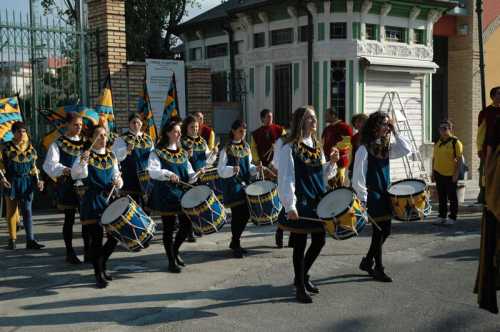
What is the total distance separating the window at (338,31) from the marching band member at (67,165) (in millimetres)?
12186

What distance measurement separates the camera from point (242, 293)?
6.40 metres

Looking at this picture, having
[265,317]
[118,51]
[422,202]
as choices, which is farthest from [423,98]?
[265,317]

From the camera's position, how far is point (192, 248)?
346 inches

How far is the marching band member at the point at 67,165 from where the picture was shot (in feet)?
23.3

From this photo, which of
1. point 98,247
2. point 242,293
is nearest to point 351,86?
point 242,293

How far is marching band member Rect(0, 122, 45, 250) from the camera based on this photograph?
8570 millimetres

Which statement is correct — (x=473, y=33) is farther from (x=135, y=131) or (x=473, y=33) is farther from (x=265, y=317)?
(x=265, y=317)

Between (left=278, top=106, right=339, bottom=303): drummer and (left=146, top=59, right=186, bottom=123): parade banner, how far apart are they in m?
8.60

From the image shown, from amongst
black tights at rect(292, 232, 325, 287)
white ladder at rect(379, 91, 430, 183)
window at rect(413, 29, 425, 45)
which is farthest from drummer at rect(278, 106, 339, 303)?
window at rect(413, 29, 425, 45)

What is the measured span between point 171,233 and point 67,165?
1.53m

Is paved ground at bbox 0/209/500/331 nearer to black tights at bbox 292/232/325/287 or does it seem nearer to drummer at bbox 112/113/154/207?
black tights at bbox 292/232/325/287

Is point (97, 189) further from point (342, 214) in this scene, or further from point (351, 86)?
point (351, 86)

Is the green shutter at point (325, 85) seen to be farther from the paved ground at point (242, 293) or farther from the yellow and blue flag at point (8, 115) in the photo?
the yellow and blue flag at point (8, 115)

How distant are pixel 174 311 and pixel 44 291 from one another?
5.32ft
